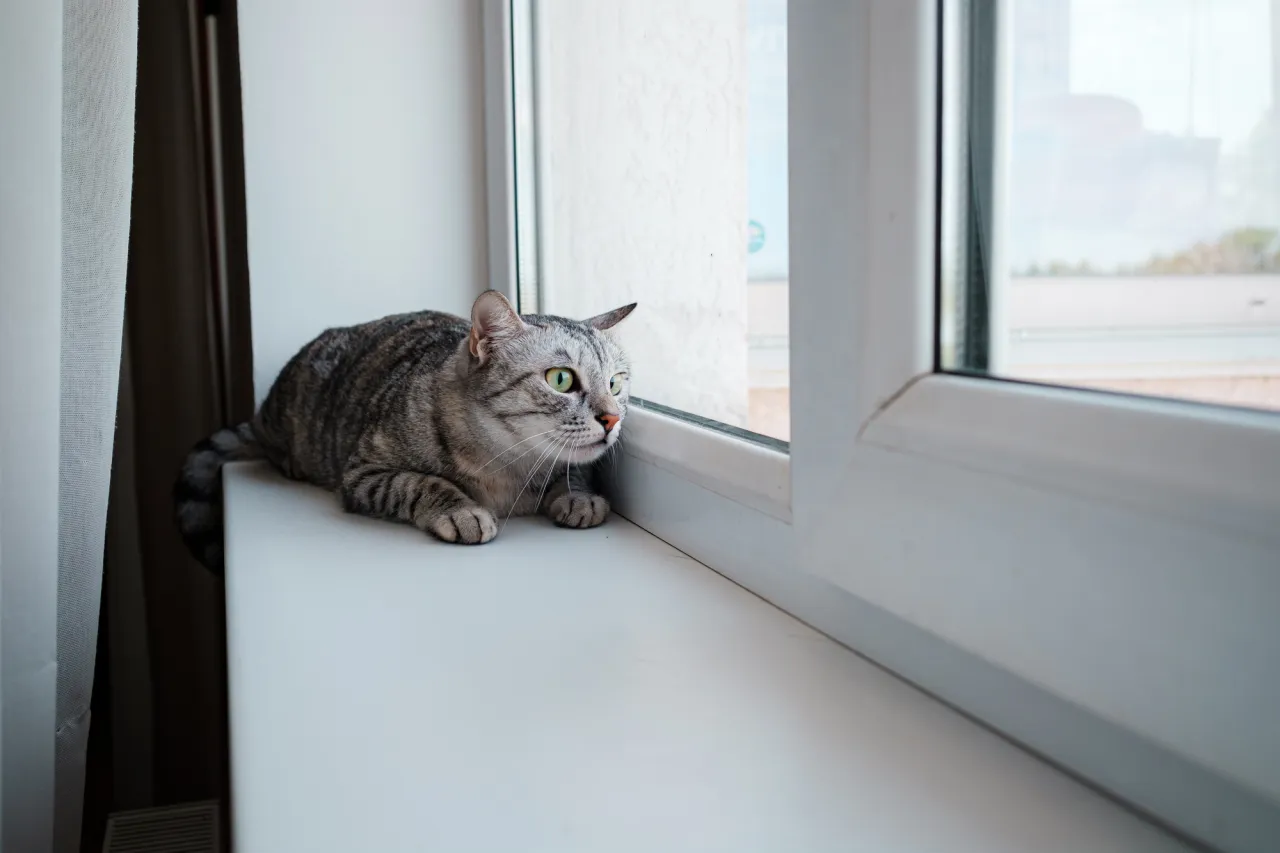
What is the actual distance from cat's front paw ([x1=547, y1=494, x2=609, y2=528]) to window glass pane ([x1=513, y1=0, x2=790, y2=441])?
0.56 feet

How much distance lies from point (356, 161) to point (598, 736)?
1.44m

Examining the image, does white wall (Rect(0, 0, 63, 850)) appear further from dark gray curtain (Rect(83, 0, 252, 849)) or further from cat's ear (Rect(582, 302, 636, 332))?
dark gray curtain (Rect(83, 0, 252, 849))

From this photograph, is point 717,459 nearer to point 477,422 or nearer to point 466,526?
point 466,526

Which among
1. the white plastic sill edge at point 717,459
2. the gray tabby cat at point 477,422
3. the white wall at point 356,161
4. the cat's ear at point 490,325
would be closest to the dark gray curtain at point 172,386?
the white wall at point 356,161

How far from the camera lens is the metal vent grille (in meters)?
1.71


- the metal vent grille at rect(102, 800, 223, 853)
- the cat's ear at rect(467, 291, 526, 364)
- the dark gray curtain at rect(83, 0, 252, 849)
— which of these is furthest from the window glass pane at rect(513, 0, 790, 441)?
the metal vent grille at rect(102, 800, 223, 853)

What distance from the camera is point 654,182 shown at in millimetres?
1390

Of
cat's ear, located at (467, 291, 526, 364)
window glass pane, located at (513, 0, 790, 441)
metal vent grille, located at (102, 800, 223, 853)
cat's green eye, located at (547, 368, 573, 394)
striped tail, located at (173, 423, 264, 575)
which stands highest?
window glass pane, located at (513, 0, 790, 441)

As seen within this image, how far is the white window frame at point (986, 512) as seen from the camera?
15.6 inches

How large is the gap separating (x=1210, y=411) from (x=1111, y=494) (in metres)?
0.06

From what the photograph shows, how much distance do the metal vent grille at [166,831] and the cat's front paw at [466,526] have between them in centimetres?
90

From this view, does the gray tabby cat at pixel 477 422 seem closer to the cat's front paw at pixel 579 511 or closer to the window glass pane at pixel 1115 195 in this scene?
the cat's front paw at pixel 579 511

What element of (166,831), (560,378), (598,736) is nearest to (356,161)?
(560,378)

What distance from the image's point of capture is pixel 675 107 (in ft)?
4.21
